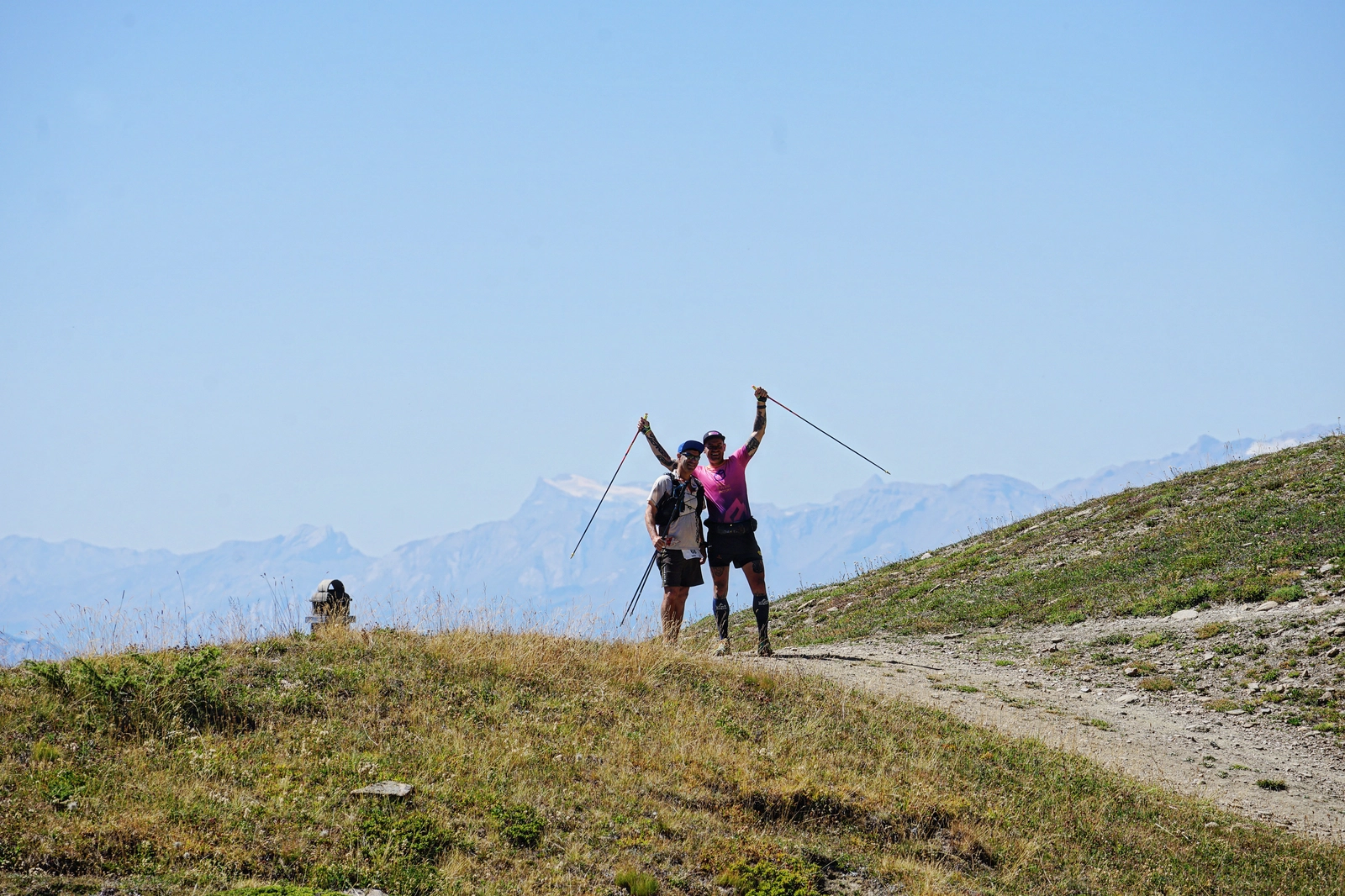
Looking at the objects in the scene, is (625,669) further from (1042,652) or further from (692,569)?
(1042,652)

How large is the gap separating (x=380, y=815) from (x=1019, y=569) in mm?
18028

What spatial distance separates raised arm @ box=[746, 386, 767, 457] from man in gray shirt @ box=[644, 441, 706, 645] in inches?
40.6

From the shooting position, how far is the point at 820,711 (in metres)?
10.9

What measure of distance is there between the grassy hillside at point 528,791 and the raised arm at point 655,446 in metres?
3.63

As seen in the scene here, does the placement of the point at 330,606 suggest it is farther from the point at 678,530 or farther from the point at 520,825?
the point at 520,825

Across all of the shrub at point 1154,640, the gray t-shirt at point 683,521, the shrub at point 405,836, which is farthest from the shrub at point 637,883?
the shrub at point 1154,640

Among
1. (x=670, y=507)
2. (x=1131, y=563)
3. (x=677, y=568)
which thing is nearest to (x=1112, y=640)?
(x=1131, y=563)

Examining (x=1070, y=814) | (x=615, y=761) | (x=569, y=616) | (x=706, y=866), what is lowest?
(x=1070, y=814)

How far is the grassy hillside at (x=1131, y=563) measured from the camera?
1725 cm

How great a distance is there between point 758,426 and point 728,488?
1072 mm

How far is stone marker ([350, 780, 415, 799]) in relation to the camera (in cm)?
724

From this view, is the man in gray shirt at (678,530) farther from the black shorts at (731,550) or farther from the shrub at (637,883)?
the shrub at (637,883)

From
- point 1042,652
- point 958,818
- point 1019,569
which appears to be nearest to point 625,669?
point 958,818

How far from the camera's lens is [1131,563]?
65.2 feet
